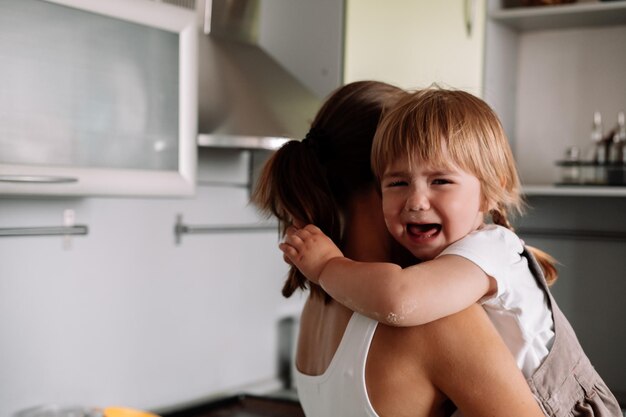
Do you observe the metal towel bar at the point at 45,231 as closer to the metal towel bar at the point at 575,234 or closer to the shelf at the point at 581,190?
the shelf at the point at 581,190

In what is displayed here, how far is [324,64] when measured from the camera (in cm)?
217

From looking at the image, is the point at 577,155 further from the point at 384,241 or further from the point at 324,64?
the point at 384,241

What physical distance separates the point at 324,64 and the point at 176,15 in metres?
0.55

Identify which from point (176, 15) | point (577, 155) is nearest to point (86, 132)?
point (176, 15)

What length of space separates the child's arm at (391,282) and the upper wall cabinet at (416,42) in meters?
1.18

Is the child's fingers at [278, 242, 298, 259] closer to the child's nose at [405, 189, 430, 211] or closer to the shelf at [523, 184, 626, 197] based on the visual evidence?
the child's nose at [405, 189, 430, 211]

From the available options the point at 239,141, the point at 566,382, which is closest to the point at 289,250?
the point at 566,382

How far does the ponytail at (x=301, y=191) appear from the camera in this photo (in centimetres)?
104

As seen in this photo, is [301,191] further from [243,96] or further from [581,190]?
[581,190]

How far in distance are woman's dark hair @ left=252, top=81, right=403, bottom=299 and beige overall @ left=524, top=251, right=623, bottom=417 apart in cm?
25

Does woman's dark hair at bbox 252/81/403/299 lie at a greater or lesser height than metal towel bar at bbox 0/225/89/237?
greater

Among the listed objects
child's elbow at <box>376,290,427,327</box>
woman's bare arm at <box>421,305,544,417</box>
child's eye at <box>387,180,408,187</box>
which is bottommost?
woman's bare arm at <box>421,305,544,417</box>

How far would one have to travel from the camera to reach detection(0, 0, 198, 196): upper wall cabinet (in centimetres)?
146

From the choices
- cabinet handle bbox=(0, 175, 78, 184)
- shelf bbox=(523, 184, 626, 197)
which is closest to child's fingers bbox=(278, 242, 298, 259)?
cabinet handle bbox=(0, 175, 78, 184)
